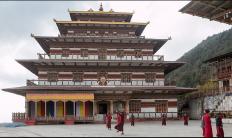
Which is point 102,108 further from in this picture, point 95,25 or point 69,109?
point 95,25

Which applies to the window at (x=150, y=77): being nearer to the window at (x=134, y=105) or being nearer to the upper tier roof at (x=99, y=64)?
the upper tier roof at (x=99, y=64)

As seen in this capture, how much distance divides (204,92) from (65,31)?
1802 centimetres

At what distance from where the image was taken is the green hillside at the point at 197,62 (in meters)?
85.3

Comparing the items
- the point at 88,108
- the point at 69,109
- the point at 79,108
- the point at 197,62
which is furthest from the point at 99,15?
the point at 197,62

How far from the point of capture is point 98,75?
47.0m

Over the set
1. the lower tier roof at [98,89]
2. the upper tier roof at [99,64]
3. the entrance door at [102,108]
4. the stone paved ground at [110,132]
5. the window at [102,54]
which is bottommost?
the stone paved ground at [110,132]

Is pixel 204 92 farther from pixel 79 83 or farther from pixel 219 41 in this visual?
pixel 219 41

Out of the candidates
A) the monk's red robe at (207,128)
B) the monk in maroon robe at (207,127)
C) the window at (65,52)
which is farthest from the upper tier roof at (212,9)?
the window at (65,52)

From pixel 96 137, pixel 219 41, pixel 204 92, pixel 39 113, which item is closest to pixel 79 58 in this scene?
pixel 39 113

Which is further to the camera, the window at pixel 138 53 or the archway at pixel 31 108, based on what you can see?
the window at pixel 138 53

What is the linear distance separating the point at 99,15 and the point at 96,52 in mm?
5057

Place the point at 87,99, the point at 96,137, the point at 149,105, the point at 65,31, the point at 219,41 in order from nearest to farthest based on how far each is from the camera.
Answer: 1. the point at 96,137
2. the point at 87,99
3. the point at 149,105
4. the point at 65,31
5. the point at 219,41

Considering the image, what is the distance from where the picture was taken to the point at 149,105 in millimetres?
46906

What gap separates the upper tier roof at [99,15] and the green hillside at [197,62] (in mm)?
31195
